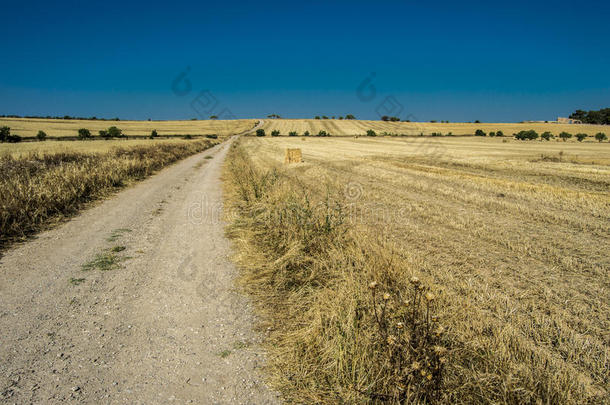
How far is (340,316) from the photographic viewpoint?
105 inches

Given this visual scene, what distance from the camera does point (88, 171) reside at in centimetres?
1173

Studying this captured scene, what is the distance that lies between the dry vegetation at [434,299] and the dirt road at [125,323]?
512mm

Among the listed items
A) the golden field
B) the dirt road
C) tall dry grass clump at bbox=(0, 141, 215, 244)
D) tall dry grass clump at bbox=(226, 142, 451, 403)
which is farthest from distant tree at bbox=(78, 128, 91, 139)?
tall dry grass clump at bbox=(226, 142, 451, 403)

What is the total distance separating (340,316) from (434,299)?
85cm

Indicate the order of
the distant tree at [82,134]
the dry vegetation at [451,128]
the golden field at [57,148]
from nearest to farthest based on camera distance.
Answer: the golden field at [57,148]
the distant tree at [82,134]
the dry vegetation at [451,128]

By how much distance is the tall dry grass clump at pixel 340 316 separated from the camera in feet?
6.91

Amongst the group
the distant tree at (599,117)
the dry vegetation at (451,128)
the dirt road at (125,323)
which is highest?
the distant tree at (599,117)

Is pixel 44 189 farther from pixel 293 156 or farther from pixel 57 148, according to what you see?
pixel 57 148

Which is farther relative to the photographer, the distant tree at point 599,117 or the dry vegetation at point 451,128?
the distant tree at point 599,117

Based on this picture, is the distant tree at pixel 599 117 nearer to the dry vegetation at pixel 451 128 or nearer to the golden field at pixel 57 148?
the dry vegetation at pixel 451 128

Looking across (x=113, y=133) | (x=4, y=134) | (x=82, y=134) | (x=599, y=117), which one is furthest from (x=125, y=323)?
(x=599, y=117)

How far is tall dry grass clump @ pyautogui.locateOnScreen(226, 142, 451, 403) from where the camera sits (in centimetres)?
211

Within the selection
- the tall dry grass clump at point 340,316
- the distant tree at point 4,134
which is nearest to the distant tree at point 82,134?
the distant tree at point 4,134

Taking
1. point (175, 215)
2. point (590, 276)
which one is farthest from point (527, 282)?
point (175, 215)
